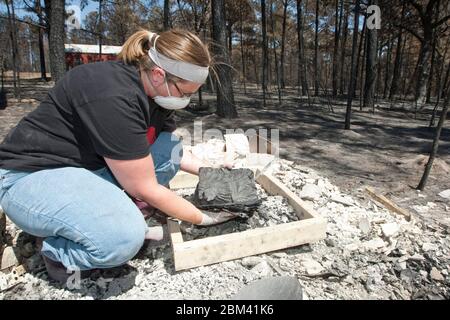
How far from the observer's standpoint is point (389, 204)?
2.57 meters

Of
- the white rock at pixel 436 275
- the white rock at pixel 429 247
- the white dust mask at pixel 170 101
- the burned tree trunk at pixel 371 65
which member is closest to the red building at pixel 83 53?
the burned tree trunk at pixel 371 65

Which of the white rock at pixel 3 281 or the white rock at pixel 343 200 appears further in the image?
the white rock at pixel 343 200

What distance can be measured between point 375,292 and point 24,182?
1786 millimetres

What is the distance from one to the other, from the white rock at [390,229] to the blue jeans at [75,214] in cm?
154

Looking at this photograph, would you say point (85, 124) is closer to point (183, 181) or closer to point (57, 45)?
point (183, 181)

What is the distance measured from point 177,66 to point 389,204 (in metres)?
1.98

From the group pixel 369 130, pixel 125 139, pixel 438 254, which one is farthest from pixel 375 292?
pixel 369 130

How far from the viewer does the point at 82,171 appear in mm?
1562

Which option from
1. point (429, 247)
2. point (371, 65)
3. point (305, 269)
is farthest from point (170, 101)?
point (371, 65)

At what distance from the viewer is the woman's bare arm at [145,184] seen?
144cm

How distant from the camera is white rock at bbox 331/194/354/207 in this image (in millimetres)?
2570

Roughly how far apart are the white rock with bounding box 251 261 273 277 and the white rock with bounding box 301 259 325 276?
0.67 feet

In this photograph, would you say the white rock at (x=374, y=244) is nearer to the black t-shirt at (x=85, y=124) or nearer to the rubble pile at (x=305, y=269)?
the rubble pile at (x=305, y=269)

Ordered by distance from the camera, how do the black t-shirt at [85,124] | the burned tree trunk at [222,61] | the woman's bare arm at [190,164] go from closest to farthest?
the black t-shirt at [85,124] < the woman's bare arm at [190,164] < the burned tree trunk at [222,61]
